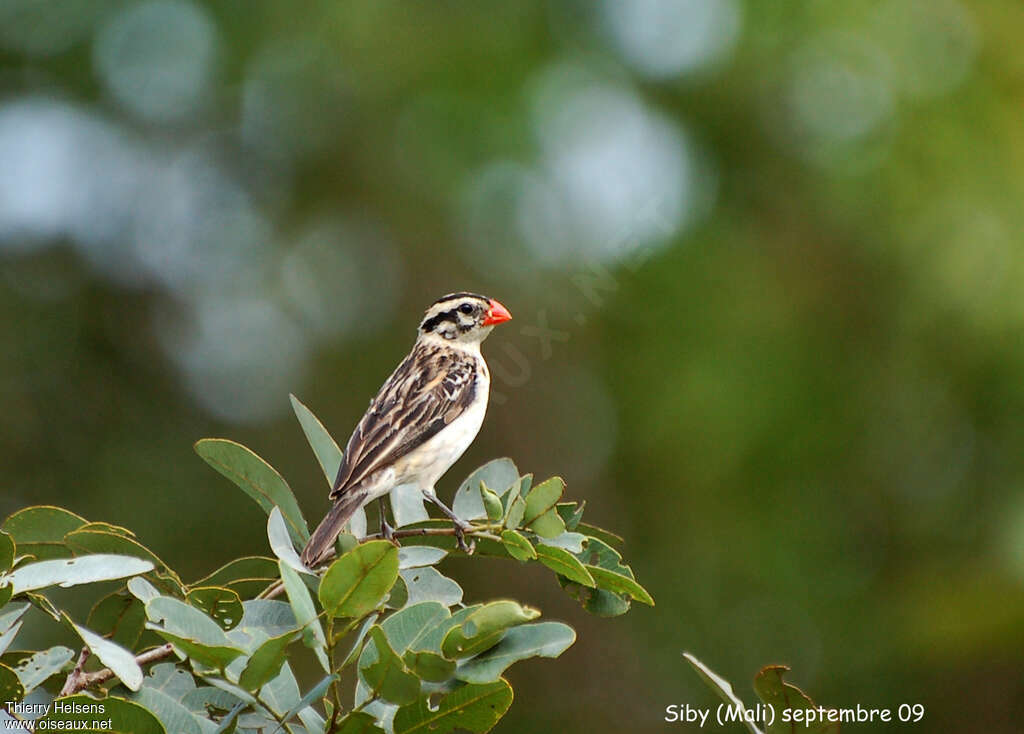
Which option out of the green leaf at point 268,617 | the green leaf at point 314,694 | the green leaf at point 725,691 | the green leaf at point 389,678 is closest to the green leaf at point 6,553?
the green leaf at point 268,617

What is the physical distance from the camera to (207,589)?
282 cm

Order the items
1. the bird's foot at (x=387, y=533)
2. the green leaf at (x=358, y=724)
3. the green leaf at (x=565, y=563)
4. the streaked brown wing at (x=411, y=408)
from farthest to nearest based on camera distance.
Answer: the streaked brown wing at (x=411, y=408), the bird's foot at (x=387, y=533), the green leaf at (x=565, y=563), the green leaf at (x=358, y=724)

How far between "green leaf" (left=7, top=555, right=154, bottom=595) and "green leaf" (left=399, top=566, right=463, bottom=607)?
27.8 inches

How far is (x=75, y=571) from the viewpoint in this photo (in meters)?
2.67

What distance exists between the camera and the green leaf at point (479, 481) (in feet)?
11.7

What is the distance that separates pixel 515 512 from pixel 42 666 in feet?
→ 3.91

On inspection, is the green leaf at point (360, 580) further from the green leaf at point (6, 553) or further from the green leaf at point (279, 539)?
the green leaf at point (6, 553)

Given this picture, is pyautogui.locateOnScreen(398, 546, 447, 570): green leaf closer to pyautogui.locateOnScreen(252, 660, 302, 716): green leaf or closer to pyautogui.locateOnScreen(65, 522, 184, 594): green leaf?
pyautogui.locateOnScreen(252, 660, 302, 716): green leaf

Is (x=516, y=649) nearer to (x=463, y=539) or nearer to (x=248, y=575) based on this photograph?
(x=463, y=539)

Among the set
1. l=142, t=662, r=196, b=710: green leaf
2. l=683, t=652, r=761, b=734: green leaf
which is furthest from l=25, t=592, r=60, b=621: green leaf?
l=683, t=652, r=761, b=734: green leaf

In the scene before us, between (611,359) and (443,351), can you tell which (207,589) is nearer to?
(443,351)

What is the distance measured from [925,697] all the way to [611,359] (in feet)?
13.3

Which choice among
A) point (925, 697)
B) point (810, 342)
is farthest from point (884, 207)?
point (925, 697)

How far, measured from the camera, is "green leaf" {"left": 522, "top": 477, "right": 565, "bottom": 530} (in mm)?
3057
